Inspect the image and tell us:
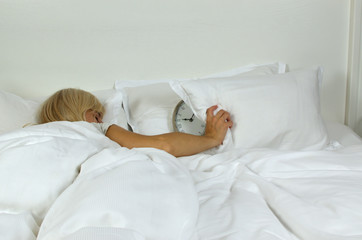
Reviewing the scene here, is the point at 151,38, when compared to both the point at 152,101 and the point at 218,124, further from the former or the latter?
the point at 218,124

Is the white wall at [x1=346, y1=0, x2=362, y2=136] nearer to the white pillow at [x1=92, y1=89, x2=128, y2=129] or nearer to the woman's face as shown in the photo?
the white pillow at [x1=92, y1=89, x2=128, y2=129]

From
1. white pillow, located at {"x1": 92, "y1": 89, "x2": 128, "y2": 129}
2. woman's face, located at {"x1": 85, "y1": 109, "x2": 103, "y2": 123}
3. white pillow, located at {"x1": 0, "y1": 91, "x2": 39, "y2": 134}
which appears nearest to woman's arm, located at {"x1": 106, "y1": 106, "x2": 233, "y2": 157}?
woman's face, located at {"x1": 85, "y1": 109, "x2": 103, "y2": 123}

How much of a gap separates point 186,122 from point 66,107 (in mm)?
571

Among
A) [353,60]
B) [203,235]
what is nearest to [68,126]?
[203,235]

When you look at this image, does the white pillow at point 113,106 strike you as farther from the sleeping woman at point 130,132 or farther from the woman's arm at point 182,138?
the woman's arm at point 182,138

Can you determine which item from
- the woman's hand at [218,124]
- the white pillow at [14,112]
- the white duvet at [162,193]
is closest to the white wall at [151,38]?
the white pillow at [14,112]

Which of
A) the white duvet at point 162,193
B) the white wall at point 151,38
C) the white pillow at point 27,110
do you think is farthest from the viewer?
the white wall at point 151,38

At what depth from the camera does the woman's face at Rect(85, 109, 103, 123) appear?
5.05 feet

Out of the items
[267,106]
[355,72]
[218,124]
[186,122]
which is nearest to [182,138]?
[218,124]

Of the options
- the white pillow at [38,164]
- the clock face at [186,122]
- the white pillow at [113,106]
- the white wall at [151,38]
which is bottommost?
the clock face at [186,122]

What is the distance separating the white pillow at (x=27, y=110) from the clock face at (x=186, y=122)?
0.86 feet

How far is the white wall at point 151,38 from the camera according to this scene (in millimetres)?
1918

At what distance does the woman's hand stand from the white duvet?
0.24 metres

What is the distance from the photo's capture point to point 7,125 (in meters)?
1.59
